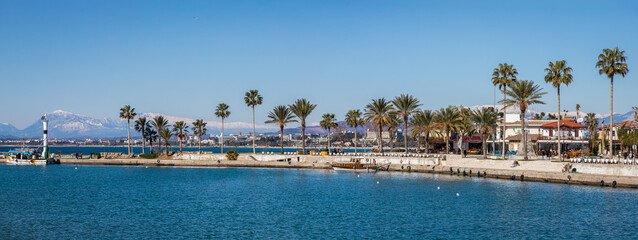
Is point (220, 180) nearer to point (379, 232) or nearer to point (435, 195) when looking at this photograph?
point (435, 195)

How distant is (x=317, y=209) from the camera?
1975 inches

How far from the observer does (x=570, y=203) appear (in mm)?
50906

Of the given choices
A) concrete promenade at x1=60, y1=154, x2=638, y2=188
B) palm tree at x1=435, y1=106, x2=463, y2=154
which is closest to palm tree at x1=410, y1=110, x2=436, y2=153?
palm tree at x1=435, y1=106, x2=463, y2=154

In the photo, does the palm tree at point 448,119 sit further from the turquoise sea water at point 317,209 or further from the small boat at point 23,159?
the small boat at point 23,159

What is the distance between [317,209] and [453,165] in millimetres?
42182

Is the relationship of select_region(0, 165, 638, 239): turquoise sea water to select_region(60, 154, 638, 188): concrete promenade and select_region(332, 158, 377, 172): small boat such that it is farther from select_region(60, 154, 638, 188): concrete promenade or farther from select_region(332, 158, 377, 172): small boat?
select_region(332, 158, 377, 172): small boat

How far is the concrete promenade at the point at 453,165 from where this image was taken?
211 ft

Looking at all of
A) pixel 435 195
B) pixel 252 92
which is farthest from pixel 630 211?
pixel 252 92

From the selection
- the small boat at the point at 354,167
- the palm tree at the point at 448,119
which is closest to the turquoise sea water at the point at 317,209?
the small boat at the point at 354,167

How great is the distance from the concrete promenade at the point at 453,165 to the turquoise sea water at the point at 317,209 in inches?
118

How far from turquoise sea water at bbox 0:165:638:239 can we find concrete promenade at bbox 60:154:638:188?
299 centimetres

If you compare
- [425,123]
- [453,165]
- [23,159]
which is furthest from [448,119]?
[23,159]

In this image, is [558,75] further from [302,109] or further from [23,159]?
[23,159]

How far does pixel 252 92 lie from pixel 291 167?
2499cm
